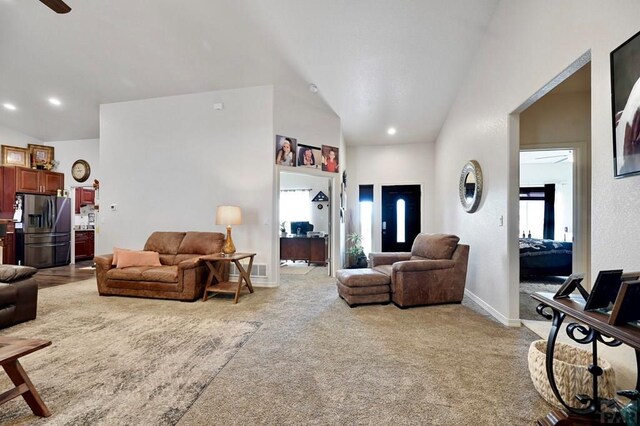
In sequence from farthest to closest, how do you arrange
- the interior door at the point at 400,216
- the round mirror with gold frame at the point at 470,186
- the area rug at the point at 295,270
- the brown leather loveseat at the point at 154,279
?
1. the interior door at the point at 400,216
2. the area rug at the point at 295,270
3. the brown leather loveseat at the point at 154,279
4. the round mirror with gold frame at the point at 470,186

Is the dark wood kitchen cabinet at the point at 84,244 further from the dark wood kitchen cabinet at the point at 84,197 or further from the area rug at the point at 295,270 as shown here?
the area rug at the point at 295,270

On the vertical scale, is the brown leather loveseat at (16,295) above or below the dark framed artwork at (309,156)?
below

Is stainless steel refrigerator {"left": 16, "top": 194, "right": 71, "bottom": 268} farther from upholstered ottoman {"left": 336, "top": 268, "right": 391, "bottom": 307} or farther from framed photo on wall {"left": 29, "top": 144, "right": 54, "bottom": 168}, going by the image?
upholstered ottoman {"left": 336, "top": 268, "right": 391, "bottom": 307}

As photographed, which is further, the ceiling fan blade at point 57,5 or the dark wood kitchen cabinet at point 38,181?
the dark wood kitchen cabinet at point 38,181

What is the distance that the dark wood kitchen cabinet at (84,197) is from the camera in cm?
793

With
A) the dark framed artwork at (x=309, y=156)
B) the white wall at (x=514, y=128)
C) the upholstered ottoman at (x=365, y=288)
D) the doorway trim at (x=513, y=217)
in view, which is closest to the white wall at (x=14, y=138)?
the dark framed artwork at (x=309, y=156)

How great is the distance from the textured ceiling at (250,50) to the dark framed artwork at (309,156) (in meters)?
0.87

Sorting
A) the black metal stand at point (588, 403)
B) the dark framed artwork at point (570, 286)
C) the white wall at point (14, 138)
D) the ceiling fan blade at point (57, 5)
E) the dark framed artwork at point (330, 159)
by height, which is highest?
the ceiling fan blade at point (57, 5)

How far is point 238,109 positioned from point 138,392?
429 centimetres

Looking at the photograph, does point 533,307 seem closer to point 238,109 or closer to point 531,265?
point 531,265

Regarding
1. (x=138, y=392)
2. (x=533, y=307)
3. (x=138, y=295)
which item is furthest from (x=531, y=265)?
(x=138, y=295)

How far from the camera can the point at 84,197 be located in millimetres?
8086

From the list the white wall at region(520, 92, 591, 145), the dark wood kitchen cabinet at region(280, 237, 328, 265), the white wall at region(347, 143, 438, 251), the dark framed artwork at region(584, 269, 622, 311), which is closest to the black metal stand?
the dark framed artwork at region(584, 269, 622, 311)

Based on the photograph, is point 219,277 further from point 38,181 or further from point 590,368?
point 38,181
